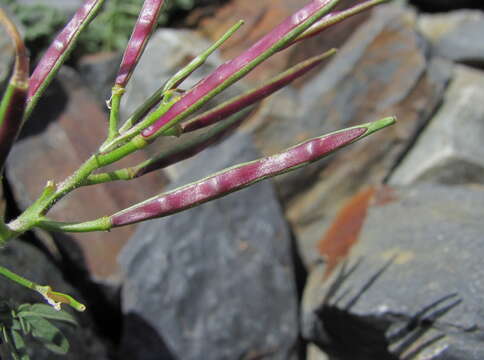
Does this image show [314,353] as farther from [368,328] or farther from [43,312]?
[43,312]

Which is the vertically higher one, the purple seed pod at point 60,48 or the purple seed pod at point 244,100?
the purple seed pod at point 60,48

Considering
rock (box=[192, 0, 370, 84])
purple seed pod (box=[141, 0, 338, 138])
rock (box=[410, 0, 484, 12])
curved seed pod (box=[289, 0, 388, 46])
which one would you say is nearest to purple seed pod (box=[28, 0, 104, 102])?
purple seed pod (box=[141, 0, 338, 138])

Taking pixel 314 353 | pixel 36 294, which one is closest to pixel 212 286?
pixel 314 353

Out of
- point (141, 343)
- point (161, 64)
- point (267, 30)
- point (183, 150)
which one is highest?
point (183, 150)

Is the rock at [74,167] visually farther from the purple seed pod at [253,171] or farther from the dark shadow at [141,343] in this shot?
the purple seed pod at [253,171]

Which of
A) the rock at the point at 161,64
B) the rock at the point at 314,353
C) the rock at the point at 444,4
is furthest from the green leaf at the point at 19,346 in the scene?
the rock at the point at 444,4

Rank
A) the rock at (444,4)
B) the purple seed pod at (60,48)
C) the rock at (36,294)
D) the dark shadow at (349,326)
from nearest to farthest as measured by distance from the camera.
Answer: the purple seed pod at (60,48) < the rock at (36,294) < the dark shadow at (349,326) < the rock at (444,4)

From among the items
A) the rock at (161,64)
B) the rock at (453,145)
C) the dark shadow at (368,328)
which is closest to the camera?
the dark shadow at (368,328)
